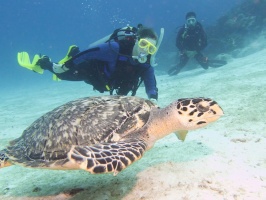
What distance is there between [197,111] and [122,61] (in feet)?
9.92

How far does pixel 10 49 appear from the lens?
11862 cm

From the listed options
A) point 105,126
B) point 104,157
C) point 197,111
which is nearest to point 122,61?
point 105,126

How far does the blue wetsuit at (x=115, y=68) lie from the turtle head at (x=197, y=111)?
2.67 metres

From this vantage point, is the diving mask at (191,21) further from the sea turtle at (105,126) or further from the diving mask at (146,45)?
the sea turtle at (105,126)

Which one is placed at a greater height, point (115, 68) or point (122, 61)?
point (122, 61)

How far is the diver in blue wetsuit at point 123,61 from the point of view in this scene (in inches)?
213

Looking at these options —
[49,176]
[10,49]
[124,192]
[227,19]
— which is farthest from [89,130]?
[10,49]

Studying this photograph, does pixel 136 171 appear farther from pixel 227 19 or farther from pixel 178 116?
pixel 227 19

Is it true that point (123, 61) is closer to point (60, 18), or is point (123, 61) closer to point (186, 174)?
point (186, 174)

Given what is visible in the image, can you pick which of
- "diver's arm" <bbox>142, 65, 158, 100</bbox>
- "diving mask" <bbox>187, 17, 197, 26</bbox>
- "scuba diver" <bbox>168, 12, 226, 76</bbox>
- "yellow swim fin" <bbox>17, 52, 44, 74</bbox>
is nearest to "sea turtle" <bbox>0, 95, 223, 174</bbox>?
"diver's arm" <bbox>142, 65, 158, 100</bbox>

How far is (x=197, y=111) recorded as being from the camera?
117 inches

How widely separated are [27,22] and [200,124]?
150 metres

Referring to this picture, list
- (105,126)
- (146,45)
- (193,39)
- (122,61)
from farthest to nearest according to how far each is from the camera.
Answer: (193,39) → (122,61) → (146,45) → (105,126)

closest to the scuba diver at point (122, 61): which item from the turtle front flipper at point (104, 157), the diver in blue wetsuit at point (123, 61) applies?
the diver in blue wetsuit at point (123, 61)
